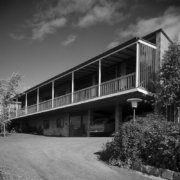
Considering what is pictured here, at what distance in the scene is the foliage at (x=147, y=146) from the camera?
752cm

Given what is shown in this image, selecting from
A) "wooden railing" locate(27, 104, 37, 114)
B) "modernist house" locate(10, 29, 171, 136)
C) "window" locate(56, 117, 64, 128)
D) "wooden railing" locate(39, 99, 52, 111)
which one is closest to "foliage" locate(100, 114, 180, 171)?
"modernist house" locate(10, 29, 171, 136)

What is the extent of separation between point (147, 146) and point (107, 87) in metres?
8.76

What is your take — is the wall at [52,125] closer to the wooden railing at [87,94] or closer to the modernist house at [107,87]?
the modernist house at [107,87]

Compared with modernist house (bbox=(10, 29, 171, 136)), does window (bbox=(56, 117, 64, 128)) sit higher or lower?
lower

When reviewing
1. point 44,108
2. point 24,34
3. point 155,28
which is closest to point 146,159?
point 24,34

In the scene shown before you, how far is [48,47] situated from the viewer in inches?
651

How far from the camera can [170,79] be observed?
537 inches

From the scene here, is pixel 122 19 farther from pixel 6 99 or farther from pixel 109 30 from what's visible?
pixel 6 99

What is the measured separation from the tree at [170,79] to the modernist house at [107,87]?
100 cm

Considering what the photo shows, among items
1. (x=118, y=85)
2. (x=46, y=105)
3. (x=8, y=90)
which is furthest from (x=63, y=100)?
(x=8, y=90)

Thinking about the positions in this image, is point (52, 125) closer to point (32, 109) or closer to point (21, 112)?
point (32, 109)

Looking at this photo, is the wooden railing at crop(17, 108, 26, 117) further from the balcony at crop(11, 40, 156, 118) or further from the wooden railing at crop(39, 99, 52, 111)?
the wooden railing at crop(39, 99, 52, 111)

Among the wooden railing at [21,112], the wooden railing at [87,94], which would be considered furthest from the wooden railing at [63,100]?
the wooden railing at [21,112]

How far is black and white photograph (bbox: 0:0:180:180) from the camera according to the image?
812cm
